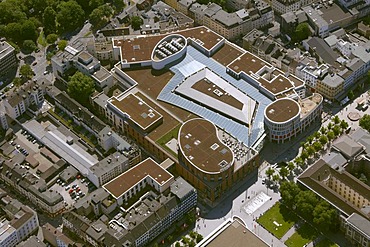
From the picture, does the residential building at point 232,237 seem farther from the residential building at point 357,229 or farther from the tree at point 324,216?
the residential building at point 357,229

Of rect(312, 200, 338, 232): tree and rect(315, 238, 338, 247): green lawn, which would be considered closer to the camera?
rect(312, 200, 338, 232): tree

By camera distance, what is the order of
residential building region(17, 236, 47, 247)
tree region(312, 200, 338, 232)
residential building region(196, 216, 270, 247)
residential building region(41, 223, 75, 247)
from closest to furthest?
residential building region(196, 216, 270, 247) → residential building region(17, 236, 47, 247) → residential building region(41, 223, 75, 247) → tree region(312, 200, 338, 232)

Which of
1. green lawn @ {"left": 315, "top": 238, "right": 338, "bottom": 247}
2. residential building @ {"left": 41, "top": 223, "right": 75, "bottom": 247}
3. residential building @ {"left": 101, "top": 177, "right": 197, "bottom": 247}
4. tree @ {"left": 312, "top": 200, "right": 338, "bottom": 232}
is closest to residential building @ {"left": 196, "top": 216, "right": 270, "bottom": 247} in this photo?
residential building @ {"left": 101, "top": 177, "right": 197, "bottom": 247}

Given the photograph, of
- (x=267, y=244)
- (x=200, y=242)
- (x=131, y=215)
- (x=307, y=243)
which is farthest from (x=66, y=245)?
(x=307, y=243)

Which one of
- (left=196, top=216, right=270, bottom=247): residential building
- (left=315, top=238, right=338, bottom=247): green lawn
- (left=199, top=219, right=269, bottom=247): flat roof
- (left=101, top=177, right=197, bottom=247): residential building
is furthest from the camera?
(left=315, top=238, right=338, bottom=247): green lawn

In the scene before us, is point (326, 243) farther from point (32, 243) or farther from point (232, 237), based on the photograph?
point (32, 243)

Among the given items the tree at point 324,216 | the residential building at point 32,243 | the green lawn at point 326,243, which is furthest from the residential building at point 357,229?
the residential building at point 32,243

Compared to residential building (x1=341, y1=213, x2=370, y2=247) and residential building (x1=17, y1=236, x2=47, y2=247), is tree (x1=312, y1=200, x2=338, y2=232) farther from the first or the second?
residential building (x1=17, y1=236, x2=47, y2=247)

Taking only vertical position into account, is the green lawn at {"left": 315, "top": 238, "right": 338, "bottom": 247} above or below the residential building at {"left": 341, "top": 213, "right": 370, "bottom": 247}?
below

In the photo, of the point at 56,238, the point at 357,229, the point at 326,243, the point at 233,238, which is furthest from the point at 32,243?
the point at 357,229
